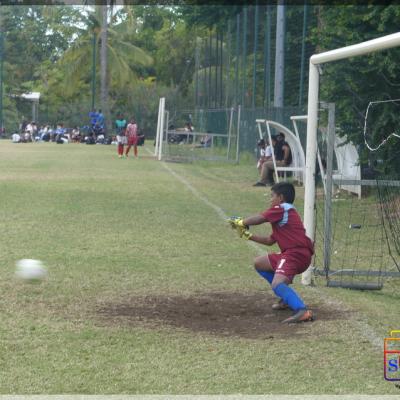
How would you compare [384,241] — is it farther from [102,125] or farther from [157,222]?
[102,125]

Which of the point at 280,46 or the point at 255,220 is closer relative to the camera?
the point at 255,220

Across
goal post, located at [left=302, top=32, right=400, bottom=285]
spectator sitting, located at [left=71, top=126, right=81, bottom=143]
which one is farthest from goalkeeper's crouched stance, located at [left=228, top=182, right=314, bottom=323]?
spectator sitting, located at [left=71, top=126, right=81, bottom=143]

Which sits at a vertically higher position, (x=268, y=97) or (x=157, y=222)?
(x=268, y=97)

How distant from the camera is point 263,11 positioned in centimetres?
3341

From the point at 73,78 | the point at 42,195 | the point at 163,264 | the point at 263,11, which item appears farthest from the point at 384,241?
the point at 73,78

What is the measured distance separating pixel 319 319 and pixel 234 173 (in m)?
19.6

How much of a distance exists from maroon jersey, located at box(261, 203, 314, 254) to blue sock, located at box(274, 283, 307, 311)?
0.39 meters

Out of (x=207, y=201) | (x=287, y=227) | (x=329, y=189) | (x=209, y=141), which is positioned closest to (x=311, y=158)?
(x=329, y=189)

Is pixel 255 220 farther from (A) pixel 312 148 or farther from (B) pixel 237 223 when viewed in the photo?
(A) pixel 312 148

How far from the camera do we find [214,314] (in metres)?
7.35

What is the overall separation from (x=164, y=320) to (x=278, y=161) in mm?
15090

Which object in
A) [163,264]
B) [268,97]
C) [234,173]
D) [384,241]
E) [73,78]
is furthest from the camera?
[73,78]

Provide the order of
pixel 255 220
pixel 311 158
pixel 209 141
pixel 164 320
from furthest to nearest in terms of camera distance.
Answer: pixel 209 141 → pixel 311 158 → pixel 255 220 → pixel 164 320

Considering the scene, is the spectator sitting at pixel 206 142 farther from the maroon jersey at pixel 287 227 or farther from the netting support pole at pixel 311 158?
the maroon jersey at pixel 287 227
